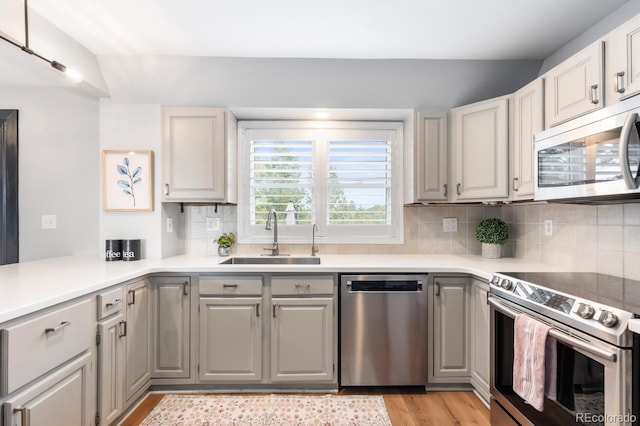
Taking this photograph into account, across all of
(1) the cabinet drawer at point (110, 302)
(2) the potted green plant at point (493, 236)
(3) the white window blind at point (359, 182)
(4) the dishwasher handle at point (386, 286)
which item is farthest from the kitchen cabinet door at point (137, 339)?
(2) the potted green plant at point (493, 236)

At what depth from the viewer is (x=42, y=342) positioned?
136cm

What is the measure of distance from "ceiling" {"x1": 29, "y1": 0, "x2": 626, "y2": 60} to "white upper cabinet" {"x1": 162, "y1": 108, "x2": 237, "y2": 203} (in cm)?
46

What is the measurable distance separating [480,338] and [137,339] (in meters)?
2.22

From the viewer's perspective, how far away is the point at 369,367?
2.31 metres

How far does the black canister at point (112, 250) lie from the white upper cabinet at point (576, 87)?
9.79 ft

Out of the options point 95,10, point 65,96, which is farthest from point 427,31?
point 65,96

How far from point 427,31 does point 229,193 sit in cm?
184

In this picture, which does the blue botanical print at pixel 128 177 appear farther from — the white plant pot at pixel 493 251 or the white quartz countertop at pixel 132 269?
the white plant pot at pixel 493 251

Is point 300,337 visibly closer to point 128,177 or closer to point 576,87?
point 128,177

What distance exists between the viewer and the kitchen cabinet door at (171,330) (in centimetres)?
229

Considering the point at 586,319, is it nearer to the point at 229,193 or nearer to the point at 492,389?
the point at 492,389

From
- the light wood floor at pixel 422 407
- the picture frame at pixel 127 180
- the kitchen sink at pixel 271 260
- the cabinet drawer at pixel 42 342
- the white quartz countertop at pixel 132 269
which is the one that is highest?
the picture frame at pixel 127 180

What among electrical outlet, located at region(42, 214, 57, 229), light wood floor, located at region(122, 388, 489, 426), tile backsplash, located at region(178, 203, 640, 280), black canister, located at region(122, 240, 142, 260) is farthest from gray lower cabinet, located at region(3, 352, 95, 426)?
electrical outlet, located at region(42, 214, 57, 229)

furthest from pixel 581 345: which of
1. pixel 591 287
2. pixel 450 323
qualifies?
pixel 450 323
